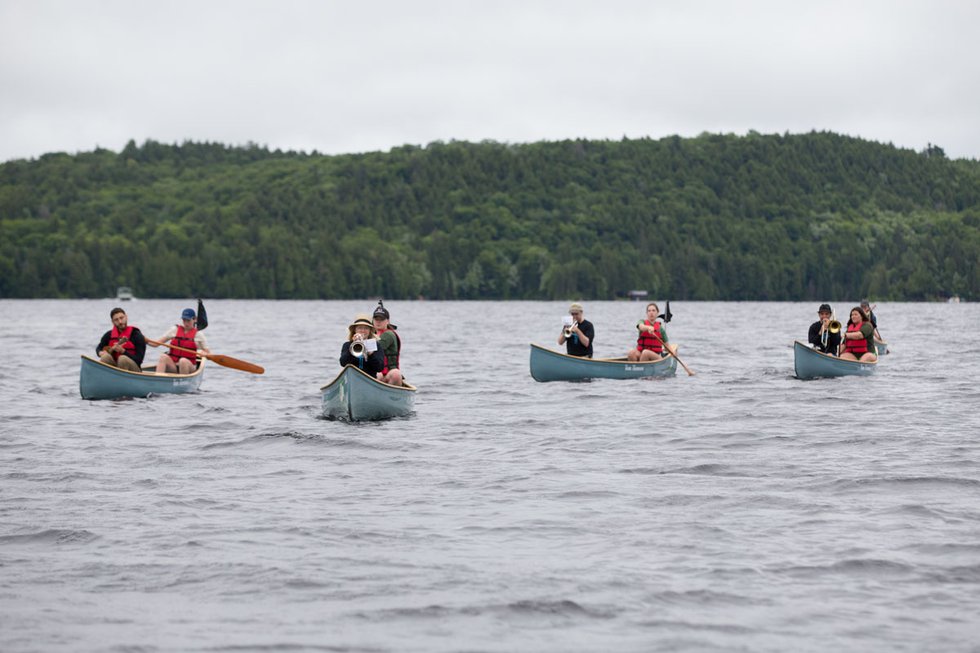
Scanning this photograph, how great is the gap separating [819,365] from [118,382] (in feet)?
51.6

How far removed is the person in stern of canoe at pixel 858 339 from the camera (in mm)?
29812

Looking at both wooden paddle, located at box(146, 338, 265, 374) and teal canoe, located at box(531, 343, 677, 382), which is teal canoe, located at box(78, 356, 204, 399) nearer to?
wooden paddle, located at box(146, 338, 265, 374)

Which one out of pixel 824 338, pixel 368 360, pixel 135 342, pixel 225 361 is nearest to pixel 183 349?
pixel 225 361

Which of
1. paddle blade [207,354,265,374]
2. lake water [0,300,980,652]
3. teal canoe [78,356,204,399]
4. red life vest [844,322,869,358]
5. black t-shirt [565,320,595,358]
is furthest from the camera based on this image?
red life vest [844,322,869,358]

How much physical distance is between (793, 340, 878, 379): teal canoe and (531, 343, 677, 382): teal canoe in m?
3.09

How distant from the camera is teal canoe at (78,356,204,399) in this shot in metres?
24.4

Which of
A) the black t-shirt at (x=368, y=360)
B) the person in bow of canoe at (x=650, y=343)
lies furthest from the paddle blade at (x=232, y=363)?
the person in bow of canoe at (x=650, y=343)

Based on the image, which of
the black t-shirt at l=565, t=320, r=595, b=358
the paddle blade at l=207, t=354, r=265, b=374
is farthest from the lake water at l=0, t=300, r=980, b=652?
the black t-shirt at l=565, t=320, r=595, b=358

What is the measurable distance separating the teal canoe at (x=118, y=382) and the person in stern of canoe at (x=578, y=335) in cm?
826

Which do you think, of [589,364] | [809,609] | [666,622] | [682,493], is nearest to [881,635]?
[809,609]

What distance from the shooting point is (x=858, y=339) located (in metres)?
30.2

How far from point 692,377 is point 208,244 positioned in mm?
165678

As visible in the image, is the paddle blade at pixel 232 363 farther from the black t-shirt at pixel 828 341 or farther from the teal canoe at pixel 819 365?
the black t-shirt at pixel 828 341

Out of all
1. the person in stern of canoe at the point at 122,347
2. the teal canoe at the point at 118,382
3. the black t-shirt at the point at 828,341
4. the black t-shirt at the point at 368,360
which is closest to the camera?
the black t-shirt at the point at 368,360
